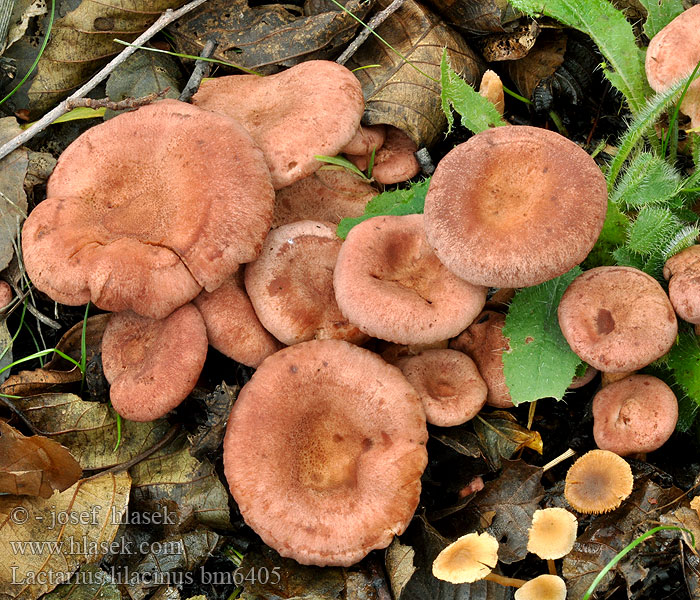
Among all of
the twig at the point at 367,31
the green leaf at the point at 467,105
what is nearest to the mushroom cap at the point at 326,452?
the green leaf at the point at 467,105

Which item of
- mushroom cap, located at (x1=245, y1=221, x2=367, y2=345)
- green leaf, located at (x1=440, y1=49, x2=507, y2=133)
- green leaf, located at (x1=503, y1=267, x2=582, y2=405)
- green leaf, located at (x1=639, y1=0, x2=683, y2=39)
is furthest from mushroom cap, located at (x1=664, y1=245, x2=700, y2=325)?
mushroom cap, located at (x1=245, y1=221, x2=367, y2=345)

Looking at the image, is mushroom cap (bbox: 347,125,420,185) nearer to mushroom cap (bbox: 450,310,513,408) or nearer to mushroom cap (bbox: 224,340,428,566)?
mushroom cap (bbox: 450,310,513,408)

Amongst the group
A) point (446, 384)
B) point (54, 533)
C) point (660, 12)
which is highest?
point (660, 12)

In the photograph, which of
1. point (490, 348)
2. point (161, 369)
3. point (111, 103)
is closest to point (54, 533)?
point (161, 369)

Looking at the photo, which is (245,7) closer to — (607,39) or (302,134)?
(302,134)

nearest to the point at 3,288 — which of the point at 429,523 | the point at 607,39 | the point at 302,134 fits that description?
the point at 302,134

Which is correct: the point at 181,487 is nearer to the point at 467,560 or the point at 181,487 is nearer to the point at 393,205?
the point at 467,560

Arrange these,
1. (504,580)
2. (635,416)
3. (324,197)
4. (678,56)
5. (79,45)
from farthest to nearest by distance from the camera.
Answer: (79,45) → (324,197) → (678,56) → (635,416) → (504,580)
